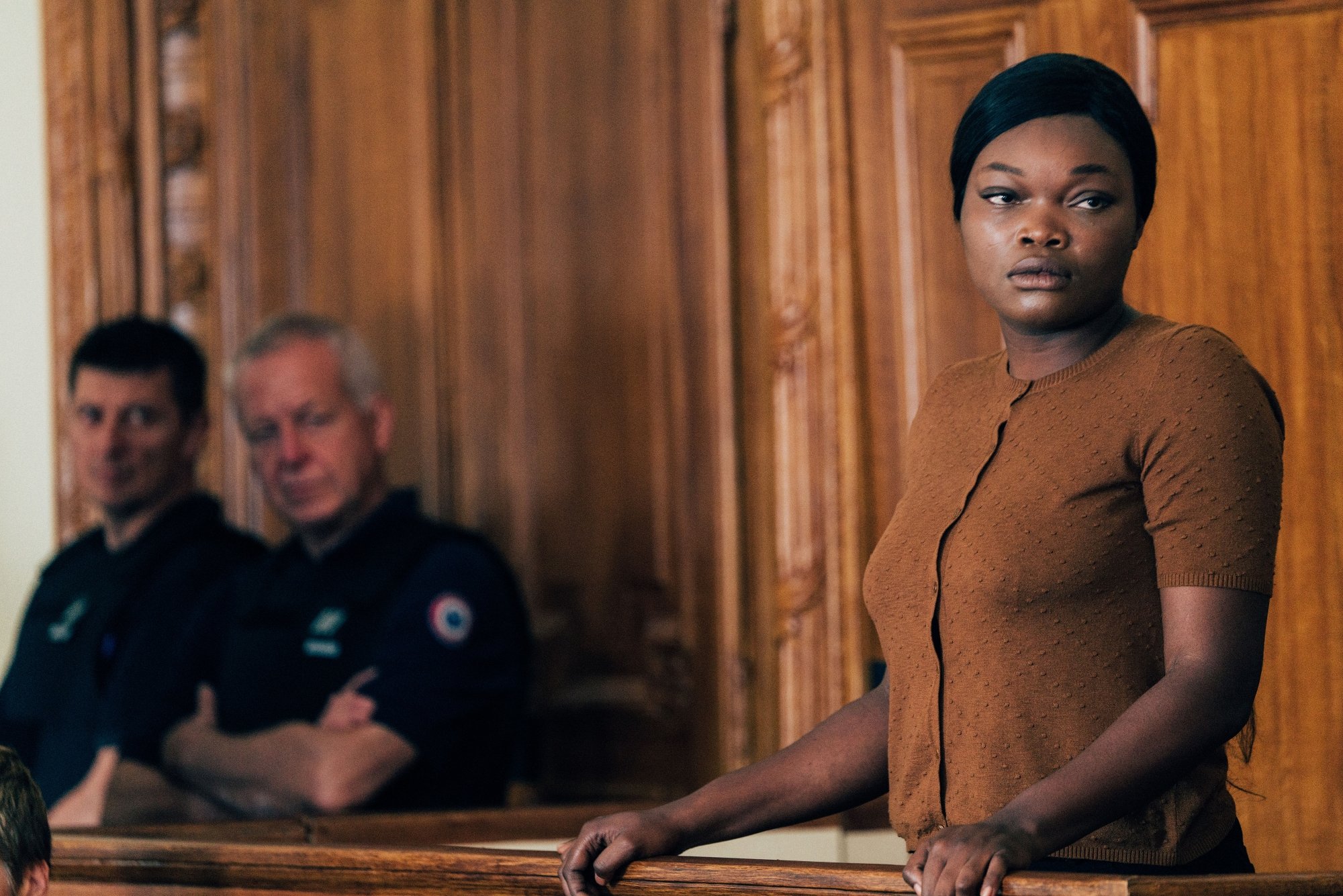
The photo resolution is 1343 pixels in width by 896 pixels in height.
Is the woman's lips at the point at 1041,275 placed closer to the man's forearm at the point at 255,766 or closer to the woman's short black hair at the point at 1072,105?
the woman's short black hair at the point at 1072,105

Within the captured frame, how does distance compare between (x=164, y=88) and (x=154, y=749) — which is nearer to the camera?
(x=154, y=749)

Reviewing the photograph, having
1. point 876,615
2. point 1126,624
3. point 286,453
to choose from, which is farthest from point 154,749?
point 1126,624

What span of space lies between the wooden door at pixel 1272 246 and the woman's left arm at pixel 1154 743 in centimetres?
81

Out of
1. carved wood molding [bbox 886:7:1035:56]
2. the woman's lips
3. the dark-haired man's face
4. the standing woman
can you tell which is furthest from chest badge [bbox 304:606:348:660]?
the woman's lips

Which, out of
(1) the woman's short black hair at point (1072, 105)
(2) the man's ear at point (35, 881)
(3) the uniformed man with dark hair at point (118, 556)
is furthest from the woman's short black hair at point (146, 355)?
(1) the woman's short black hair at point (1072, 105)

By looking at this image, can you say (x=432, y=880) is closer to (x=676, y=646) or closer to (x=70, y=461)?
(x=676, y=646)

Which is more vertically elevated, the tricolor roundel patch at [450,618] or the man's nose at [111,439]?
the man's nose at [111,439]

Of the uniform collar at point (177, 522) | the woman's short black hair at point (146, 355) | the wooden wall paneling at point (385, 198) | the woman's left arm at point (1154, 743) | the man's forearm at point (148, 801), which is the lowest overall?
the man's forearm at point (148, 801)

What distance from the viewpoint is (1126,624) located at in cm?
105

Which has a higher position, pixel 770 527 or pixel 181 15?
pixel 181 15

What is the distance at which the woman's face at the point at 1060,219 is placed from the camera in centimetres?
109

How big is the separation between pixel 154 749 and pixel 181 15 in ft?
4.96

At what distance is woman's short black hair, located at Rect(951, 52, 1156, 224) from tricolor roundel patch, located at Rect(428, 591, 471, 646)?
1500 millimetres

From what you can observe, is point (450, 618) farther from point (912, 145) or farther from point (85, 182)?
point (85, 182)
